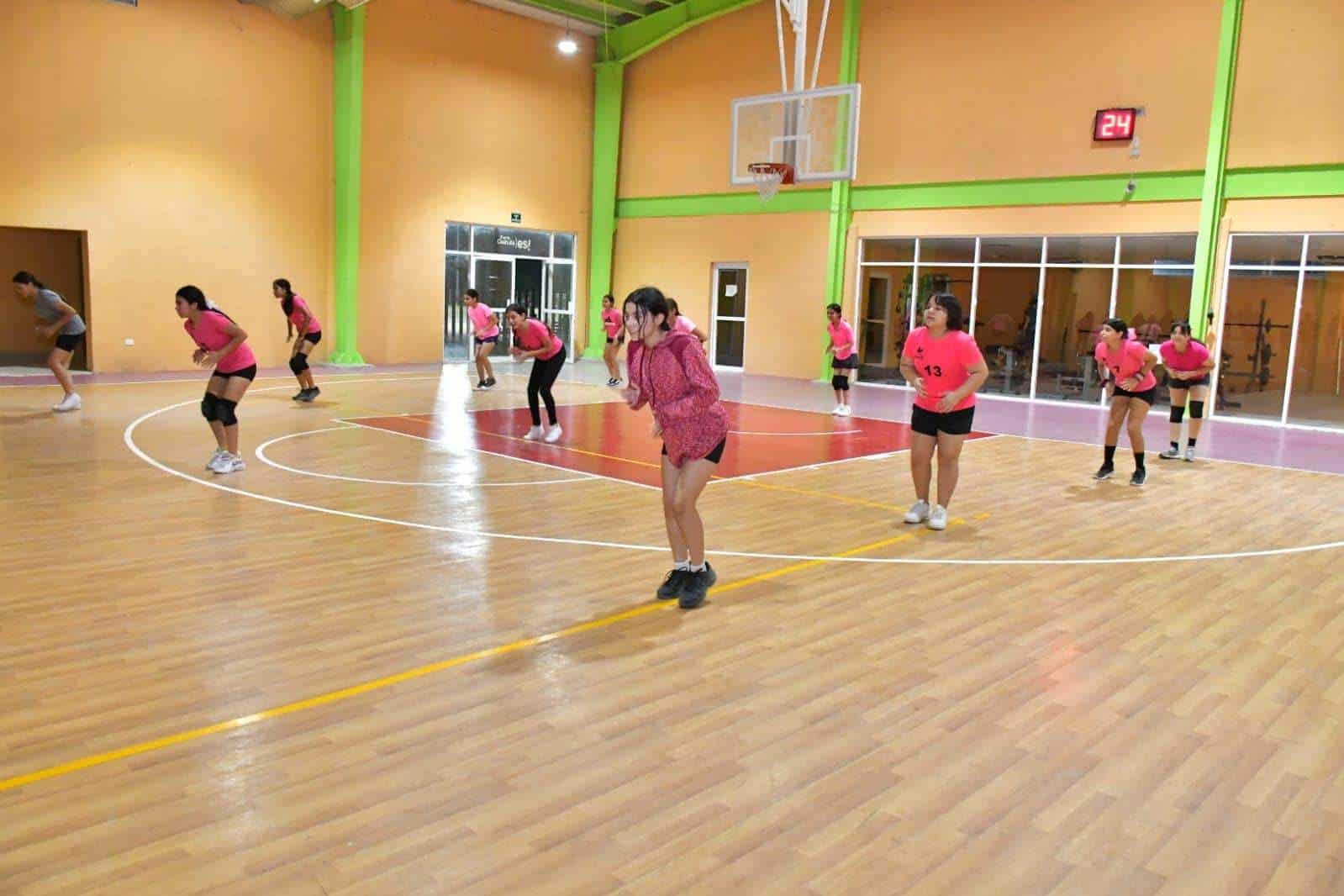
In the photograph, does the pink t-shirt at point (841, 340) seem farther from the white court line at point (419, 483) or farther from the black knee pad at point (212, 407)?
the black knee pad at point (212, 407)

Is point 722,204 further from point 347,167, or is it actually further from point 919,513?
point 919,513

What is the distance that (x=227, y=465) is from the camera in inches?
352

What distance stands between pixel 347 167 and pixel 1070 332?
46.7 feet

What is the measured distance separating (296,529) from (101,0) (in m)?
14.4

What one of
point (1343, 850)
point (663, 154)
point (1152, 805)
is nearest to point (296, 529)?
point (1152, 805)

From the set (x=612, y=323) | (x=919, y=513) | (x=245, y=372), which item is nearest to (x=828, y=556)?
(x=919, y=513)

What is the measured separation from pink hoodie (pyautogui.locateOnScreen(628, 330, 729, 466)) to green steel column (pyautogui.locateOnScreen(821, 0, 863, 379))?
15730 millimetres

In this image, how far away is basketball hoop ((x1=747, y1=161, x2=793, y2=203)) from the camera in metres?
15.7

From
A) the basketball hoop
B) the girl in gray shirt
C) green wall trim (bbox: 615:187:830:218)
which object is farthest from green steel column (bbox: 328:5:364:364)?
the basketball hoop

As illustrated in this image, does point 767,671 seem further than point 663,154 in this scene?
No

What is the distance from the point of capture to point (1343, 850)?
3.27 meters

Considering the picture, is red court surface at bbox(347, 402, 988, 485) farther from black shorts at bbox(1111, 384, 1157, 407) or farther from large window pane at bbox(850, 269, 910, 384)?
large window pane at bbox(850, 269, 910, 384)

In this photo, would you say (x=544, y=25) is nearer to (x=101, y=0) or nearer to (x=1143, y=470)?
(x=101, y=0)

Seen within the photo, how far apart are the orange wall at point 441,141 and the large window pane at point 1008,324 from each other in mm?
10275
